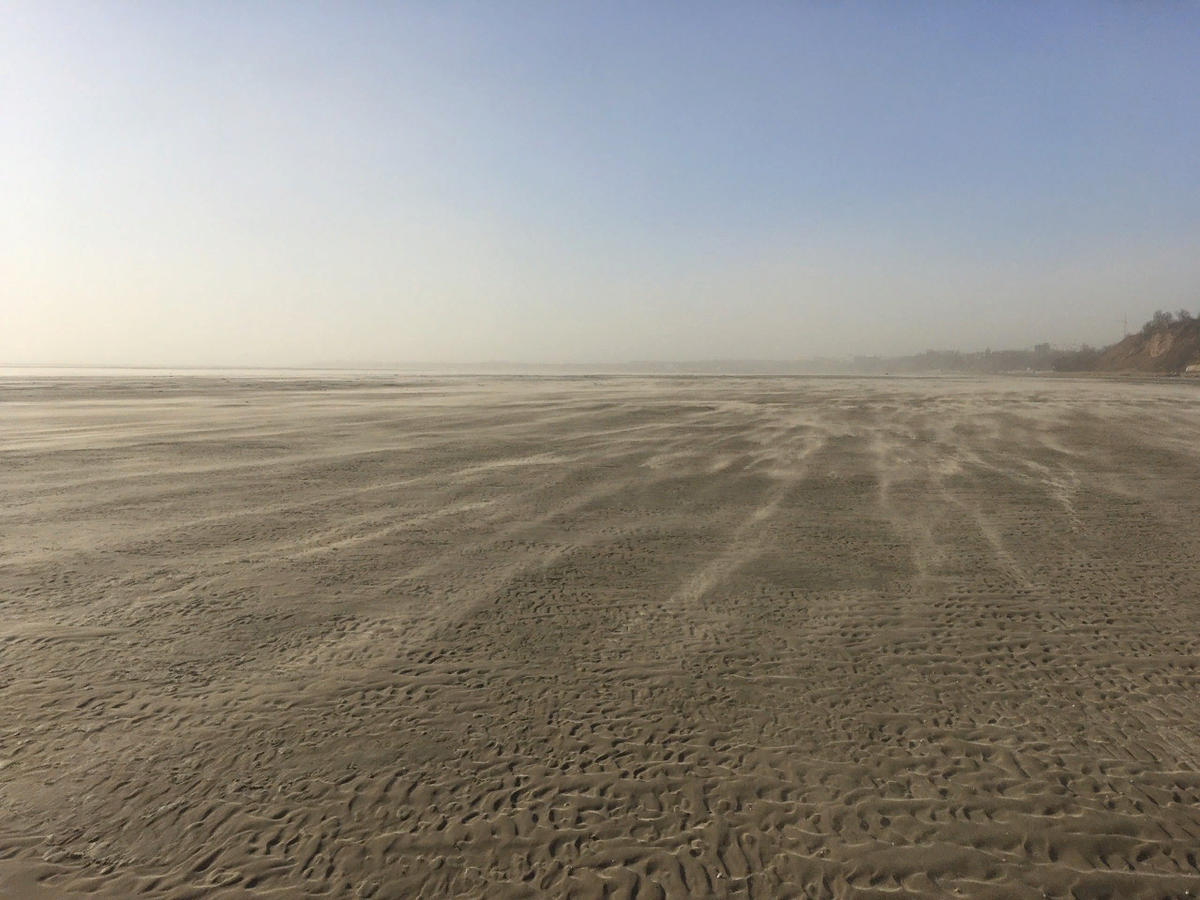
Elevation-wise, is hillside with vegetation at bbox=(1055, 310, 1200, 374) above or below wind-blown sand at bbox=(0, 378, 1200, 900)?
above

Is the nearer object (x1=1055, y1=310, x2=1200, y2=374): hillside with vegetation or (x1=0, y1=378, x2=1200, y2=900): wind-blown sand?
(x1=0, y1=378, x2=1200, y2=900): wind-blown sand

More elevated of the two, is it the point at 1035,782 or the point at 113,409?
the point at 113,409

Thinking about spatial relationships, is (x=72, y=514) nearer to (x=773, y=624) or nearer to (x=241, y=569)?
(x=241, y=569)

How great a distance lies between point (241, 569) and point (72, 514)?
5.08 m

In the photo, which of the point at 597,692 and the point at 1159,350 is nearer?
the point at 597,692

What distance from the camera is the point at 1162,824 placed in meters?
4.04

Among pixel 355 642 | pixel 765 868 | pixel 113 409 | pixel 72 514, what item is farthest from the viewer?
pixel 113 409

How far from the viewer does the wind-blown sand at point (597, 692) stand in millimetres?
3807

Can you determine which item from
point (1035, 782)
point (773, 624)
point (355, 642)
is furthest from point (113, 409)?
point (1035, 782)

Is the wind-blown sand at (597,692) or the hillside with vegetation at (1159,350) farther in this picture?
the hillside with vegetation at (1159,350)

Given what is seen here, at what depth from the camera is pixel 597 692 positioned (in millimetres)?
5609

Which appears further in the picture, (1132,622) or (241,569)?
(241,569)

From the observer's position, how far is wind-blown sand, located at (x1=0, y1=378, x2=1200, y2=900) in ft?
12.5

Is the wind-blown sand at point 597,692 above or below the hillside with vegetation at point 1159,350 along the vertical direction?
below
